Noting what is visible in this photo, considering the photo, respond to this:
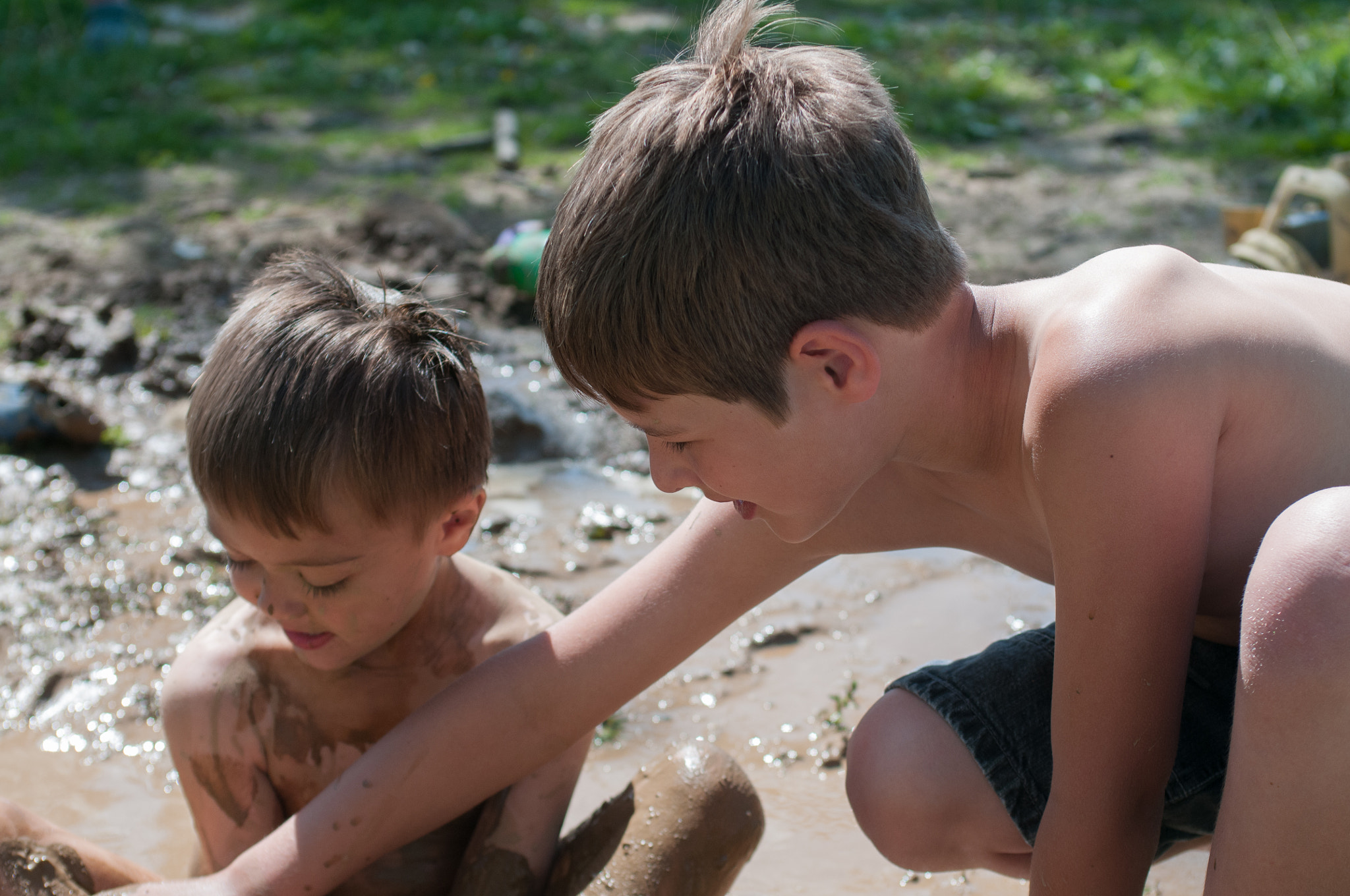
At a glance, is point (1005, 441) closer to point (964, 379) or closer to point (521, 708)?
point (964, 379)

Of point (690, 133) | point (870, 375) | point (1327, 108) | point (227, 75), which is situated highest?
point (690, 133)

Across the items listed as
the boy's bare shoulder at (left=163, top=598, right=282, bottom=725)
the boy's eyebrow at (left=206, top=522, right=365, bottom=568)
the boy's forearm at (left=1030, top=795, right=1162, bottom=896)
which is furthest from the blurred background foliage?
the boy's forearm at (left=1030, top=795, right=1162, bottom=896)

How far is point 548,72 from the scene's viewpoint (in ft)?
23.0

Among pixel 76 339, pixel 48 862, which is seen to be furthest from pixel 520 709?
pixel 76 339

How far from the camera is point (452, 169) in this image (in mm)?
5531

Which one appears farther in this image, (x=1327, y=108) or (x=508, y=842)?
(x=1327, y=108)

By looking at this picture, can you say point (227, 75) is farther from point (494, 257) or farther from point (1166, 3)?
point (1166, 3)

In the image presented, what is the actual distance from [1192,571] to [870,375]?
0.40 metres

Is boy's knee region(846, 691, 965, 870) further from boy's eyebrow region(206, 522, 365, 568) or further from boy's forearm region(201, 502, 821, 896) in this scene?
boy's eyebrow region(206, 522, 365, 568)

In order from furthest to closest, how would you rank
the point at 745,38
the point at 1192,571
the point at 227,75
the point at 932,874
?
the point at 227,75 < the point at 932,874 < the point at 745,38 < the point at 1192,571

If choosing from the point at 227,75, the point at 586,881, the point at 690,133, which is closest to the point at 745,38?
the point at 690,133

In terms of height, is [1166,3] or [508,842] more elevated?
[1166,3]

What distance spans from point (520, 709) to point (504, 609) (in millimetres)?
247

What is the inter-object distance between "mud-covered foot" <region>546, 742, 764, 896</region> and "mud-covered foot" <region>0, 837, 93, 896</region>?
2.21 ft
